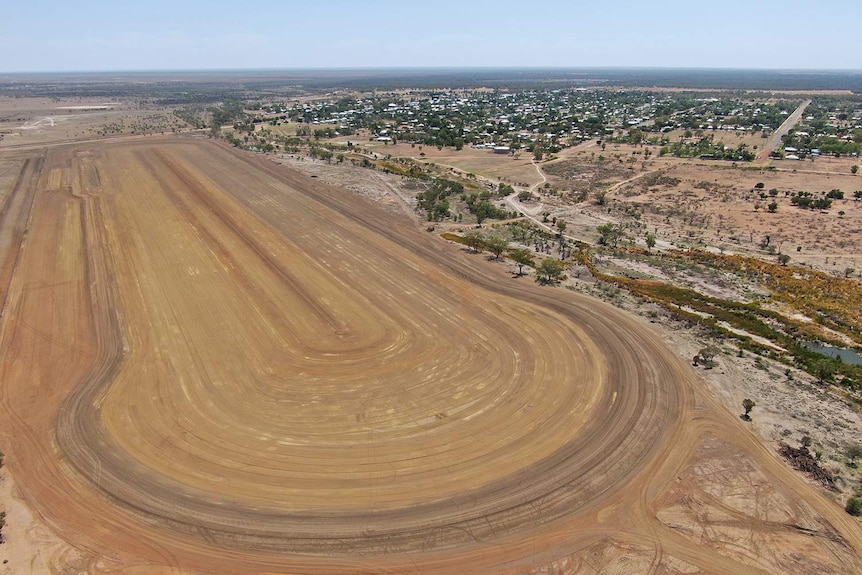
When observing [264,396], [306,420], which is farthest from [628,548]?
[264,396]

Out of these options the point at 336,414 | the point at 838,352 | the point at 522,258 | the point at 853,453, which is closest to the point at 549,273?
the point at 522,258

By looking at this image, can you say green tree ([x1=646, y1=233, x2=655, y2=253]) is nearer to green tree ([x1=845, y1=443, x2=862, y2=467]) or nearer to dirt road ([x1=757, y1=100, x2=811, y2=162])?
green tree ([x1=845, y1=443, x2=862, y2=467])

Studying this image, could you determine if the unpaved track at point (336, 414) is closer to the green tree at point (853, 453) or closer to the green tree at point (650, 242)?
the green tree at point (853, 453)

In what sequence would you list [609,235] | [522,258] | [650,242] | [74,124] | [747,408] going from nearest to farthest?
[747,408] < [522,258] < [650,242] < [609,235] < [74,124]

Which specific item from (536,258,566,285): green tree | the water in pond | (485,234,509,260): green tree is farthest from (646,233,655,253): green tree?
the water in pond

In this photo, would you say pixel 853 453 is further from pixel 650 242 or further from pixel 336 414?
pixel 650 242

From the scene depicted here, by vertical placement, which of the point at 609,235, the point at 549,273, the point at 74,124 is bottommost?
the point at 549,273
